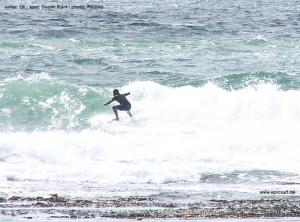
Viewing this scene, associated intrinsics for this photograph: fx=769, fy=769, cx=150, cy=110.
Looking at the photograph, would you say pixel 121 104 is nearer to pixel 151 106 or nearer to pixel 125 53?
pixel 151 106

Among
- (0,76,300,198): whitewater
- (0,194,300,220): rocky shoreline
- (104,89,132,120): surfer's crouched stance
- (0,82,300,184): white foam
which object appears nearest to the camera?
(0,194,300,220): rocky shoreline

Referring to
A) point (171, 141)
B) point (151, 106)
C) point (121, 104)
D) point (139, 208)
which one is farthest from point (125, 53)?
point (139, 208)

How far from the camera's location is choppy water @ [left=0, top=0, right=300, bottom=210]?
2012 cm

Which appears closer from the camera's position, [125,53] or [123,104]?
[123,104]

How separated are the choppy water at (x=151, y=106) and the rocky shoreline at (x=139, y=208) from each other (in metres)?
0.87

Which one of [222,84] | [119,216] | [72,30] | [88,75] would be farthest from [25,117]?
[72,30]

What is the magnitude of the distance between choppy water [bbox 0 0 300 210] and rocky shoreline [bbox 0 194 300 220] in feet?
2.86

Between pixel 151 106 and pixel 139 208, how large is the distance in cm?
1291

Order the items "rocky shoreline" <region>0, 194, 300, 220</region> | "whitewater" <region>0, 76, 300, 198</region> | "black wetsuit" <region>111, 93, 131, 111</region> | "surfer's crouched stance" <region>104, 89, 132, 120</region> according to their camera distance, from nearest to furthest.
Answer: "rocky shoreline" <region>0, 194, 300, 220</region>
"whitewater" <region>0, 76, 300, 198</region>
"surfer's crouched stance" <region>104, 89, 132, 120</region>
"black wetsuit" <region>111, 93, 131, 111</region>

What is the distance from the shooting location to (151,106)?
29219mm

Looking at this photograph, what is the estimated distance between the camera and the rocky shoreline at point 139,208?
1598 centimetres

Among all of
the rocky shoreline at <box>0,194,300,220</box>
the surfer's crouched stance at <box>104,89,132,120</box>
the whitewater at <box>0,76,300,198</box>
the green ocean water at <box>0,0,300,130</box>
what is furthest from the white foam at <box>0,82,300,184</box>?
the rocky shoreline at <box>0,194,300,220</box>

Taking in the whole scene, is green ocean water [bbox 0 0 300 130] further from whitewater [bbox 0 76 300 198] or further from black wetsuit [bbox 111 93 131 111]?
black wetsuit [bbox 111 93 131 111]

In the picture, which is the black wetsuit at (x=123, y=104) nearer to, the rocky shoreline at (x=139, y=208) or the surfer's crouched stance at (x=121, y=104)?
the surfer's crouched stance at (x=121, y=104)
